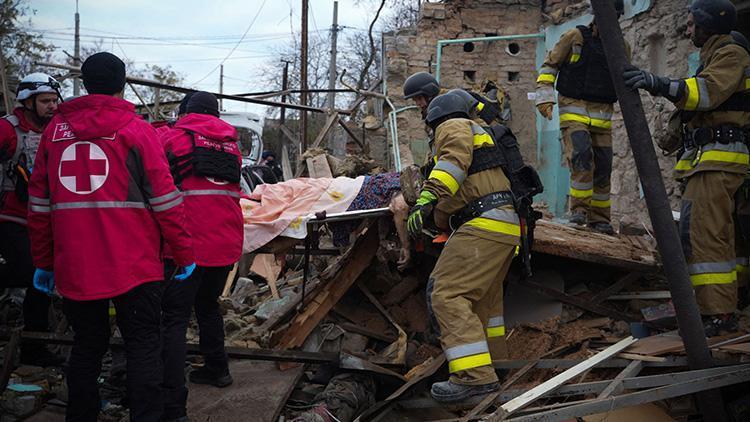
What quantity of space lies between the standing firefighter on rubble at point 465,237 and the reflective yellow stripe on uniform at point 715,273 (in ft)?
3.57

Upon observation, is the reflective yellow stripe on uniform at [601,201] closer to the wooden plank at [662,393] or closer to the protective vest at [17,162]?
the wooden plank at [662,393]

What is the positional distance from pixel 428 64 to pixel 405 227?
7248 millimetres

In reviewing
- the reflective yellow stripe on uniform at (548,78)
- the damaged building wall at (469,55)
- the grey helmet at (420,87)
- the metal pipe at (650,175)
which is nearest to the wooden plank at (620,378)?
the metal pipe at (650,175)

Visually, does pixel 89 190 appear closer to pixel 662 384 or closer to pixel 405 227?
pixel 405 227

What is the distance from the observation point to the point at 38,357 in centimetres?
433

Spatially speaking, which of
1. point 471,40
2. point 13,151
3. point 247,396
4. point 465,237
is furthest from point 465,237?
point 471,40

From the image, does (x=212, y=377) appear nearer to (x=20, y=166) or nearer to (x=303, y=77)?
(x=20, y=166)

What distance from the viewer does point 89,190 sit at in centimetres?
278

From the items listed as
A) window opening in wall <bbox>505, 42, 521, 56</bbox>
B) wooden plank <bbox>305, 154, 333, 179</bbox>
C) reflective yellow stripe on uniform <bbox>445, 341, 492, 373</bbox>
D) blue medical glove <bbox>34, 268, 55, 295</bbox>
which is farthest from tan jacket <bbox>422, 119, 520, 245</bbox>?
window opening in wall <bbox>505, 42, 521, 56</bbox>

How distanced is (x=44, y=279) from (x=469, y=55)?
8.99 metres

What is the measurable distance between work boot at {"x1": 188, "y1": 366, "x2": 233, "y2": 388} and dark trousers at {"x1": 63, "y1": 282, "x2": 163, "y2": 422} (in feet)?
3.41

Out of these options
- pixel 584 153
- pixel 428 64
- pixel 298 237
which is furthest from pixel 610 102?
pixel 428 64

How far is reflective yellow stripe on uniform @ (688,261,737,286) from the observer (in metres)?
3.56

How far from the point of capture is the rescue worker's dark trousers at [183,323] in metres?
3.32
